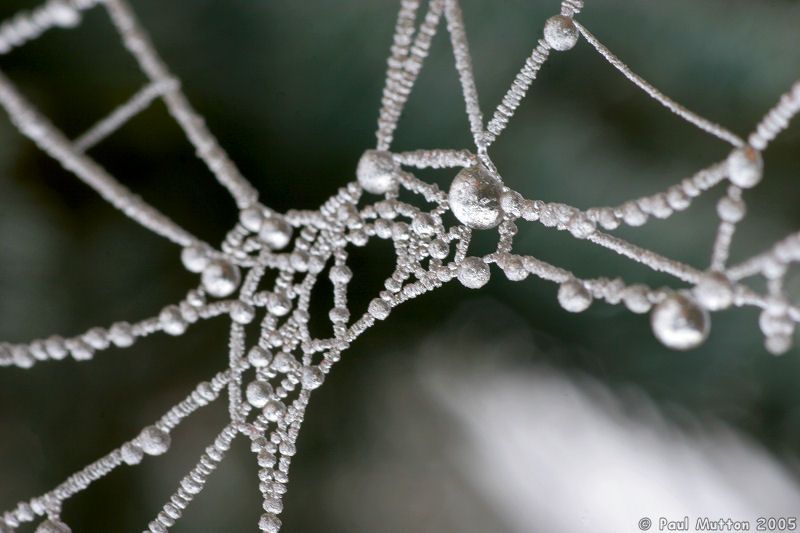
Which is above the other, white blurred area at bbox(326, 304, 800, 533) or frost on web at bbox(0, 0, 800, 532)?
white blurred area at bbox(326, 304, 800, 533)

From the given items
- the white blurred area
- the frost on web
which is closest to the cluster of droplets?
the frost on web

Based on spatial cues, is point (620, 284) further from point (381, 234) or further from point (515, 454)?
point (515, 454)

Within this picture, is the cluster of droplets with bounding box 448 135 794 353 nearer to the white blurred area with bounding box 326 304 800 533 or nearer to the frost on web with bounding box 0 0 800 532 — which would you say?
the frost on web with bounding box 0 0 800 532

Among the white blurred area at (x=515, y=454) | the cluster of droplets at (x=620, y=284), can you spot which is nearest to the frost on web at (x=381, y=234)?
the cluster of droplets at (x=620, y=284)

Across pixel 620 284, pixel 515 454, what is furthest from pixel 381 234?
pixel 515 454

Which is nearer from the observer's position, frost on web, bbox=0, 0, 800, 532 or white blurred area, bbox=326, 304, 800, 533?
frost on web, bbox=0, 0, 800, 532

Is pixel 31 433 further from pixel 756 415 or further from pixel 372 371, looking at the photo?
pixel 756 415
